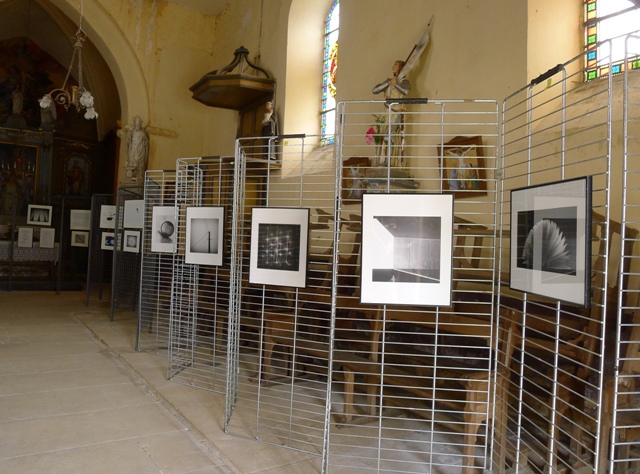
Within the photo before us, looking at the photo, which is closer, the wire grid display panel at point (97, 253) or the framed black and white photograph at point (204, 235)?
the framed black and white photograph at point (204, 235)

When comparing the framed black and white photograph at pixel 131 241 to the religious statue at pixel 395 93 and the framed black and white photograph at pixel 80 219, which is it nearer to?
the religious statue at pixel 395 93

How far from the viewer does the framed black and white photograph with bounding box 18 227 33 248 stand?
11.4 m

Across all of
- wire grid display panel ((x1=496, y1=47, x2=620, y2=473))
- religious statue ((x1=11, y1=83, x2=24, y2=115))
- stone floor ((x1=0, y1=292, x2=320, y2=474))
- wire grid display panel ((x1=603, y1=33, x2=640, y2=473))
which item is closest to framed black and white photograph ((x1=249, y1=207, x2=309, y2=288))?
stone floor ((x1=0, y1=292, x2=320, y2=474))

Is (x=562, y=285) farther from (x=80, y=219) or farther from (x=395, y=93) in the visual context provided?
(x=80, y=219)

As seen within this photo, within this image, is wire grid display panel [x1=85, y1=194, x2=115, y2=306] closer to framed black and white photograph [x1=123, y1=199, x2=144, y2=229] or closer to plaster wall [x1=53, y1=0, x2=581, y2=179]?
plaster wall [x1=53, y1=0, x2=581, y2=179]

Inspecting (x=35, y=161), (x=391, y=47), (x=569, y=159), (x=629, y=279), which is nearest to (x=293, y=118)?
(x=391, y=47)

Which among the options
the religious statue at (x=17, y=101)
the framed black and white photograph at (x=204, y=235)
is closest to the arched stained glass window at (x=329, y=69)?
the framed black and white photograph at (x=204, y=235)

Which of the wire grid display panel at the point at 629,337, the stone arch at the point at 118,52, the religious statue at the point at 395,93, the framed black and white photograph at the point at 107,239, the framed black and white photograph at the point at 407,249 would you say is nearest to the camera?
the wire grid display panel at the point at 629,337

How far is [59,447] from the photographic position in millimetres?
3268

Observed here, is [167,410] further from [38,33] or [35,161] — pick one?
[38,33]

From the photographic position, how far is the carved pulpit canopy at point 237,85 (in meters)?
8.54

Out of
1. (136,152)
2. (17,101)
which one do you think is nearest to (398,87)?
(136,152)

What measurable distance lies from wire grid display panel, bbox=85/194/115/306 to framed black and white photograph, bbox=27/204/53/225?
136 cm

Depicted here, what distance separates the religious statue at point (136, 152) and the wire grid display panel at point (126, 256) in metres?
2.10
